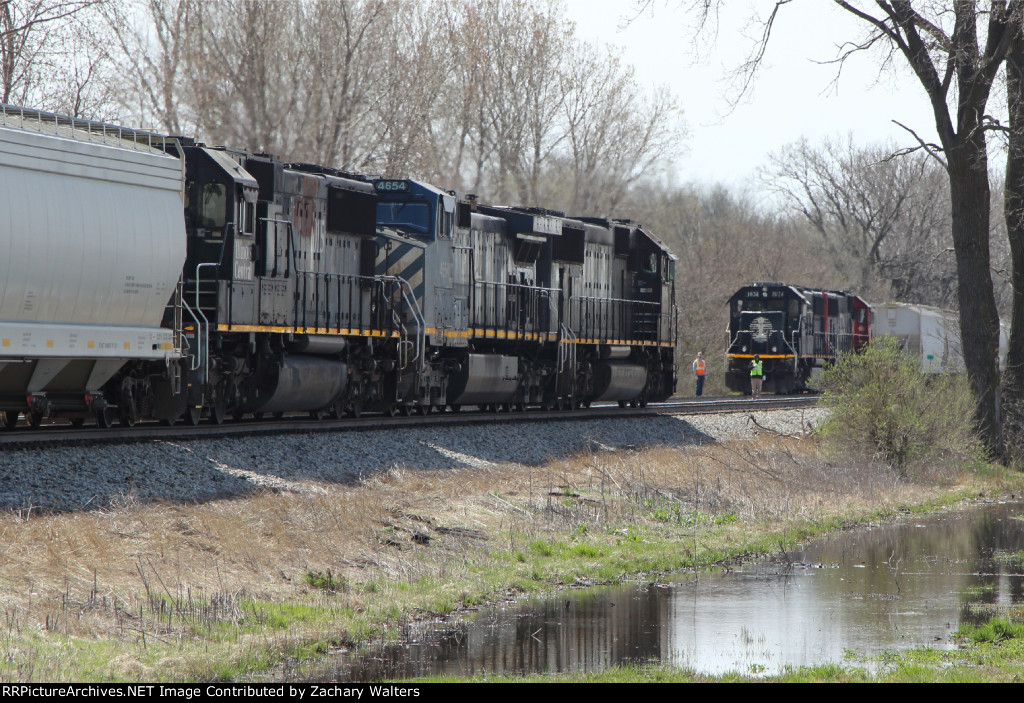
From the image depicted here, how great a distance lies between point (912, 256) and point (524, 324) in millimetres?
50254

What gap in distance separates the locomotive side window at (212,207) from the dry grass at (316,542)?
4.95m

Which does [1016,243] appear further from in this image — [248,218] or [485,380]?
[248,218]

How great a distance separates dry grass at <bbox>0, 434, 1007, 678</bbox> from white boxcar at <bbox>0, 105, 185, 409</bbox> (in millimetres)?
3301

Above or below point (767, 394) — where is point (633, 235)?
above

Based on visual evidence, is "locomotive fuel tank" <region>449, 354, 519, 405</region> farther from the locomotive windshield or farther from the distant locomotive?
the distant locomotive

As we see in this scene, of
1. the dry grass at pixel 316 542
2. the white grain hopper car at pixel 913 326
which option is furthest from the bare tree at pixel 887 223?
the dry grass at pixel 316 542

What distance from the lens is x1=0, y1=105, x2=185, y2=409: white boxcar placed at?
1334cm

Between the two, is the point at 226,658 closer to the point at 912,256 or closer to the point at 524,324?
the point at 524,324

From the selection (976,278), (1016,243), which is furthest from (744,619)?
(1016,243)

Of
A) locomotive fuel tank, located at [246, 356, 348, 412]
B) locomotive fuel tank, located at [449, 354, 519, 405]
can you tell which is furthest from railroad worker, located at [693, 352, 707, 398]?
locomotive fuel tank, located at [246, 356, 348, 412]

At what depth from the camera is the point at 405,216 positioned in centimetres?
2194

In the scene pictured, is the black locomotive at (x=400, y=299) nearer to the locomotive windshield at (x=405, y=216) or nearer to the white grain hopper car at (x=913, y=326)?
the locomotive windshield at (x=405, y=216)

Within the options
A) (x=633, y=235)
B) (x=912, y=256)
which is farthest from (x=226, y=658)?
(x=912, y=256)
